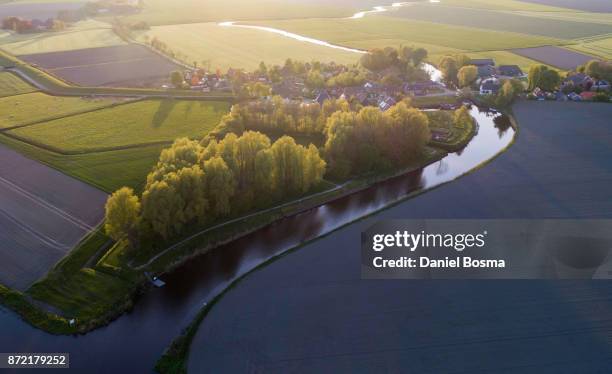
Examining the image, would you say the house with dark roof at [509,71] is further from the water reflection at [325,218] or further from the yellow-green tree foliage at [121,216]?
the yellow-green tree foliage at [121,216]

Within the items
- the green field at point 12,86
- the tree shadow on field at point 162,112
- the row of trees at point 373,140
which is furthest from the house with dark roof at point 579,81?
the green field at point 12,86

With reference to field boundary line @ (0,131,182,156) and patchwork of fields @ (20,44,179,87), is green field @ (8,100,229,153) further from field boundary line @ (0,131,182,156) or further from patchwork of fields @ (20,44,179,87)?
patchwork of fields @ (20,44,179,87)

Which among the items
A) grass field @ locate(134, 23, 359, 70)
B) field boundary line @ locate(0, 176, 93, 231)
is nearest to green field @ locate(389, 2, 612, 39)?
grass field @ locate(134, 23, 359, 70)

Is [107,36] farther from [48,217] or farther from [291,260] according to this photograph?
[291,260]

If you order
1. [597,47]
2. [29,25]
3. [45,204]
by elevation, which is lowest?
[45,204]

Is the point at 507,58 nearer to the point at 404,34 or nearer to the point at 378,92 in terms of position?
the point at 404,34

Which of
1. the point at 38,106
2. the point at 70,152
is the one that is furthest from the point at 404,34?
the point at 70,152
